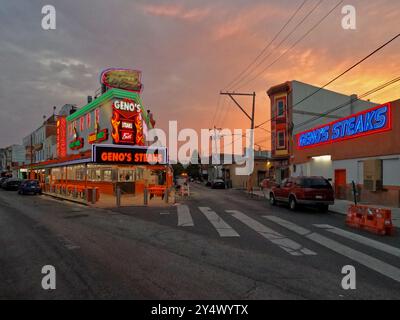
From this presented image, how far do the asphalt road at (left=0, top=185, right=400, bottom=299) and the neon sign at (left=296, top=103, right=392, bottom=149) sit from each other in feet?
30.5

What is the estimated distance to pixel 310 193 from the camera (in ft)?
52.5

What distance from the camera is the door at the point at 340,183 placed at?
2223cm

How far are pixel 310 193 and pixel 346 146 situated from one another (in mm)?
7760

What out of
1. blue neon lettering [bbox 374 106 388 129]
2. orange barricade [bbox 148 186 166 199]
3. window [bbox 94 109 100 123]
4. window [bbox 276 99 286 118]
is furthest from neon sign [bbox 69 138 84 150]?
blue neon lettering [bbox 374 106 388 129]

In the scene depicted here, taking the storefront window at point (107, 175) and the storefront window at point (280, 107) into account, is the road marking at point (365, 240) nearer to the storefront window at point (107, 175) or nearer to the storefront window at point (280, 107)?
the storefront window at point (107, 175)

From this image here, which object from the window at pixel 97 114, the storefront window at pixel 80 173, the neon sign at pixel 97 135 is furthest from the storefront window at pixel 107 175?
the window at pixel 97 114

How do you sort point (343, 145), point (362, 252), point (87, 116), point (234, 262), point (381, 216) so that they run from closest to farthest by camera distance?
1. point (234, 262)
2. point (362, 252)
3. point (381, 216)
4. point (343, 145)
5. point (87, 116)

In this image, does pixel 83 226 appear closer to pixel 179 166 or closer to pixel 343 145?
pixel 343 145

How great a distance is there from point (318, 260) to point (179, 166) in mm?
110959

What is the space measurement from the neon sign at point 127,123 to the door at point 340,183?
1715cm

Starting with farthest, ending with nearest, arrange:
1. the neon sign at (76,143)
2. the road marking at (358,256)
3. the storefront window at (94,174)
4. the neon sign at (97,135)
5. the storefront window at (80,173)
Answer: the neon sign at (76,143), the storefront window at (80,173), the storefront window at (94,174), the neon sign at (97,135), the road marking at (358,256)

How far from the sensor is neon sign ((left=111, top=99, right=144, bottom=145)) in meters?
27.6

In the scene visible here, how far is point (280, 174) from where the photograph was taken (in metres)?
37.1
